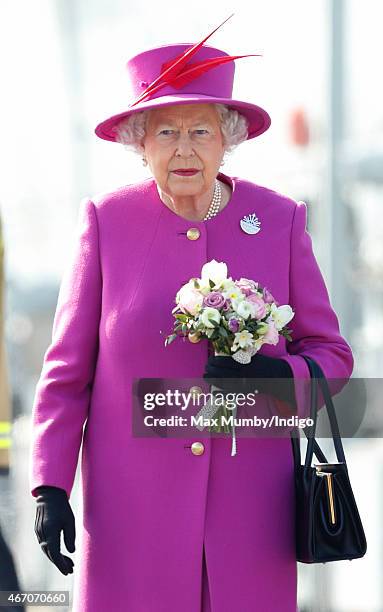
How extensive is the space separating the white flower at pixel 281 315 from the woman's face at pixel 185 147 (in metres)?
0.45

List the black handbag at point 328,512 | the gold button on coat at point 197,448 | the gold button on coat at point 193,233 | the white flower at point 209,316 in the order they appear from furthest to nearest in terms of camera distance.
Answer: the gold button on coat at point 193,233
the gold button on coat at point 197,448
the black handbag at point 328,512
the white flower at point 209,316

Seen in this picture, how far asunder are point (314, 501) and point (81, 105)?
14963 millimetres

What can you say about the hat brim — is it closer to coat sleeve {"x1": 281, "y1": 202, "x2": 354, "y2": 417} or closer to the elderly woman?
the elderly woman

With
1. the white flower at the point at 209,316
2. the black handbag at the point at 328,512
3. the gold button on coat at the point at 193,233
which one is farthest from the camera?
the gold button on coat at the point at 193,233

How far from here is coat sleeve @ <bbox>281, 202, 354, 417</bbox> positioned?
12.0ft

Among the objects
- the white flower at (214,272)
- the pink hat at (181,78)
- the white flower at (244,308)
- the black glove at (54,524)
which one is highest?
the pink hat at (181,78)

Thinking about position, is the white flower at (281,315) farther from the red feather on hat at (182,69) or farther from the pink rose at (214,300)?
the red feather on hat at (182,69)

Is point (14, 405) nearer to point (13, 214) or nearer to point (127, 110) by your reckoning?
point (127, 110)

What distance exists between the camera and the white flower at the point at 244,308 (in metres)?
3.35

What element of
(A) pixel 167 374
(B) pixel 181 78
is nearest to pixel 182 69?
(B) pixel 181 78

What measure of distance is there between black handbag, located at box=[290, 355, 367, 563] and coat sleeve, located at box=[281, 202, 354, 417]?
0.59 ft

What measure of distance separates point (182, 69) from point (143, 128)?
0.68 feet

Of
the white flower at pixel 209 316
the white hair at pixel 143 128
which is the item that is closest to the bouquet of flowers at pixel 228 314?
the white flower at pixel 209 316

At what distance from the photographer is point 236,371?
11.2ft
